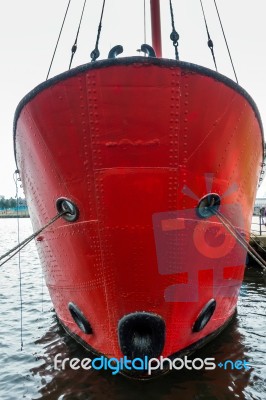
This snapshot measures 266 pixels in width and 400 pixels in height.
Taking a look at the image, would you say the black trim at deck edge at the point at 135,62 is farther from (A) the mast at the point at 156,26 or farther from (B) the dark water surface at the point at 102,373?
(B) the dark water surface at the point at 102,373

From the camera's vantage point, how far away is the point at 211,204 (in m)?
4.71

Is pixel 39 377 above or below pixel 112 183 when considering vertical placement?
below

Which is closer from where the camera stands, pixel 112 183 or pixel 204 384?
pixel 112 183

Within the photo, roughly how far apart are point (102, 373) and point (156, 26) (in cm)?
630

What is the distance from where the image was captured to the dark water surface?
4766 mm

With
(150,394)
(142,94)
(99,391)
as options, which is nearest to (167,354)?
(150,394)

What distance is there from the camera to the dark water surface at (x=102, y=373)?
477cm

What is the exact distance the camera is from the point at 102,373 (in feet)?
16.9

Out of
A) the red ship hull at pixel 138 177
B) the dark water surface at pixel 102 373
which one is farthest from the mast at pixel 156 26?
the dark water surface at pixel 102 373

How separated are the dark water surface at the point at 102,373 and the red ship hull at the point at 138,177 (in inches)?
19.8

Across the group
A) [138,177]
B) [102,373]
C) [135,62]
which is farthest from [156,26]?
[102,373]

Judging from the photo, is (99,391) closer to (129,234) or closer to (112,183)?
Answer: (129,234)

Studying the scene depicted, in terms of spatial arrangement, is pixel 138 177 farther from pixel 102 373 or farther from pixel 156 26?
pixel 156 26

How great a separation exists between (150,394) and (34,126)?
3822mm
